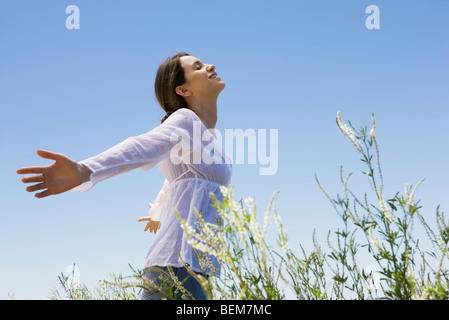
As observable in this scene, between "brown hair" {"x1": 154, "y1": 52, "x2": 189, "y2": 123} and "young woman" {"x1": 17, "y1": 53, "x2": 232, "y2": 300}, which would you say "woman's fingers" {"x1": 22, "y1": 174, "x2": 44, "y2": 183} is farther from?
"brown hair" {"x1": 154, "y1": 52, "x2": 189, "y2": 123}

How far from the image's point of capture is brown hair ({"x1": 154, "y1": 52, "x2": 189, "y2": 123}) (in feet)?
10.5

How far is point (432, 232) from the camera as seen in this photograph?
4.93ft

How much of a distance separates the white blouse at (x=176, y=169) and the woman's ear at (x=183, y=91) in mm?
512

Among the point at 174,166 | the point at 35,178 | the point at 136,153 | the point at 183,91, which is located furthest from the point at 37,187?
the point at 183,91

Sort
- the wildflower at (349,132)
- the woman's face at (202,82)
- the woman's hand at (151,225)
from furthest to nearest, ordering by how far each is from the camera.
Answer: the woman's hand at (151,225) < the woman's face at (202,82) < the wildflower at (349,132)

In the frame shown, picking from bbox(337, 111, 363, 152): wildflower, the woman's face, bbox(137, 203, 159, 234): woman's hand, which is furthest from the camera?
bbox(137, 203, 159, 234): woman's hand

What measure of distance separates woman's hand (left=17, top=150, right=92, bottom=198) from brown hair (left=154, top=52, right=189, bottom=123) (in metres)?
1.40

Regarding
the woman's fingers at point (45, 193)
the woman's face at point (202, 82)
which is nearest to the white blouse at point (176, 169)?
the woman's fingers at point (45, 193)

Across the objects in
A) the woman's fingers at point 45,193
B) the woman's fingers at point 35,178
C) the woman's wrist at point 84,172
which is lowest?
the woman's fingers at point 45,193

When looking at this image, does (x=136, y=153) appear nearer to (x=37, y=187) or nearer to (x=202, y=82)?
(x=37, y=187)

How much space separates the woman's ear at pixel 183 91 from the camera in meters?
3.15

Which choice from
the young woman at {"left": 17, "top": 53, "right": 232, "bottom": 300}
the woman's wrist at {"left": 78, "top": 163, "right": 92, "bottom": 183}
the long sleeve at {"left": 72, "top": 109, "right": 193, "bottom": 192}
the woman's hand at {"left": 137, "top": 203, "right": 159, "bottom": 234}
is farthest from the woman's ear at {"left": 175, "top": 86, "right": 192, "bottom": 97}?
the woman's wrist at {"left": 78, "top": 163, "right": 92, "bottom": 183}

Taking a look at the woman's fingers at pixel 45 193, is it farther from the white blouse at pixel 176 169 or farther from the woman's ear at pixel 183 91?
the woman's ear at pixel 183 91
